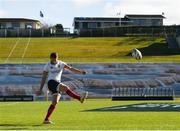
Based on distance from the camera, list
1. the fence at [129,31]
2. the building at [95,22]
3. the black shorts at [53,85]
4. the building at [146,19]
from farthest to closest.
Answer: the building at [146,19] → the building at [95,22] → the fence at [129,31] → the black shorts at [53,85]

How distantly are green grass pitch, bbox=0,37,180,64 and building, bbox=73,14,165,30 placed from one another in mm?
35480

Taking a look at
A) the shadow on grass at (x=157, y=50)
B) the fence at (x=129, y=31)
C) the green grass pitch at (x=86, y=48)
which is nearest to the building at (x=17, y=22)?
the fence at (x=129, y=31)

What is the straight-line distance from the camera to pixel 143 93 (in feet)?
132

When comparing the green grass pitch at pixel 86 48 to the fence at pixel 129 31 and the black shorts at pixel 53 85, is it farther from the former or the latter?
the black shorts at pixel 53 85

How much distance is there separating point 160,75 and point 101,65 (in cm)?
486

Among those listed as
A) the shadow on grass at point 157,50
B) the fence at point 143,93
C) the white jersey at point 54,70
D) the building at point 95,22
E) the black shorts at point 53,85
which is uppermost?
the building at point 95,22

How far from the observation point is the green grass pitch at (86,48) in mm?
65875

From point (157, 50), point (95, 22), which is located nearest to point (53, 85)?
point (157, 50)

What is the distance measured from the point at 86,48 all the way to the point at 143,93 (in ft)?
107

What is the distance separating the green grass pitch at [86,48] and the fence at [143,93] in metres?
19.8

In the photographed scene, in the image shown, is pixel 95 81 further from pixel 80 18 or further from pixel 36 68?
pixel 80 18

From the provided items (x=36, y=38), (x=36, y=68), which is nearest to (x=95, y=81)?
A: (x=36, y=68)

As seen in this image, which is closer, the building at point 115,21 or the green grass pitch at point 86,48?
the green grass pitch at point 86,48

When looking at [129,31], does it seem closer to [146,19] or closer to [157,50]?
[157,50]
